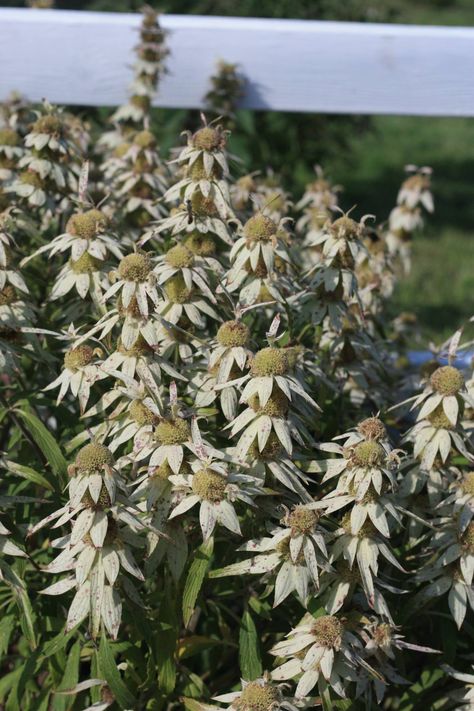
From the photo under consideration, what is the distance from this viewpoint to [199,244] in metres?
1.74

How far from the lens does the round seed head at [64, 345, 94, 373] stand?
1.54 metres

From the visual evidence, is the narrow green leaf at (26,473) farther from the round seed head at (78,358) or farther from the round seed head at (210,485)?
the round seed head at (210,485)

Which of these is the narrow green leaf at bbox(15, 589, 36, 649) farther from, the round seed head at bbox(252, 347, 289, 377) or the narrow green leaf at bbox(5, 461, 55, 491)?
the round seed head at bbox(252, 347, 289, 377)

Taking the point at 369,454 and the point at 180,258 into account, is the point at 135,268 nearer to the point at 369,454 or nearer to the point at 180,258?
the point at 180,258

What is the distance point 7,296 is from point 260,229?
440 millimetres

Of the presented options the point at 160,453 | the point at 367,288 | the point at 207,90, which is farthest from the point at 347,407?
the point at 207,90

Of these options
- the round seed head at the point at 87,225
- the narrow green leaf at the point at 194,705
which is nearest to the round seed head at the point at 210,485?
the narrow green leaf at the point at 194,705

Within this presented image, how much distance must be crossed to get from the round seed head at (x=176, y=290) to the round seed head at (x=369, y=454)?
0.42 m

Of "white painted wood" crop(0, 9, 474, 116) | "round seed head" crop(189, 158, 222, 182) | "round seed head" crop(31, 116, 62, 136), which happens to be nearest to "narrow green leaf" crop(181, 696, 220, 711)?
"round seed head" crop(189, 158, 222, 182)

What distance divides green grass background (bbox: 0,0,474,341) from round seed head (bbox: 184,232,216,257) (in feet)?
5.51

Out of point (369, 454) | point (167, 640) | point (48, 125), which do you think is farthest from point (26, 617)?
point (48, 125)

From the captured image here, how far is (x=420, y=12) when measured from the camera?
44.6ft

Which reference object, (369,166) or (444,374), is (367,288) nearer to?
(444,374)

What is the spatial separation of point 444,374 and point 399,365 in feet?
3.32
